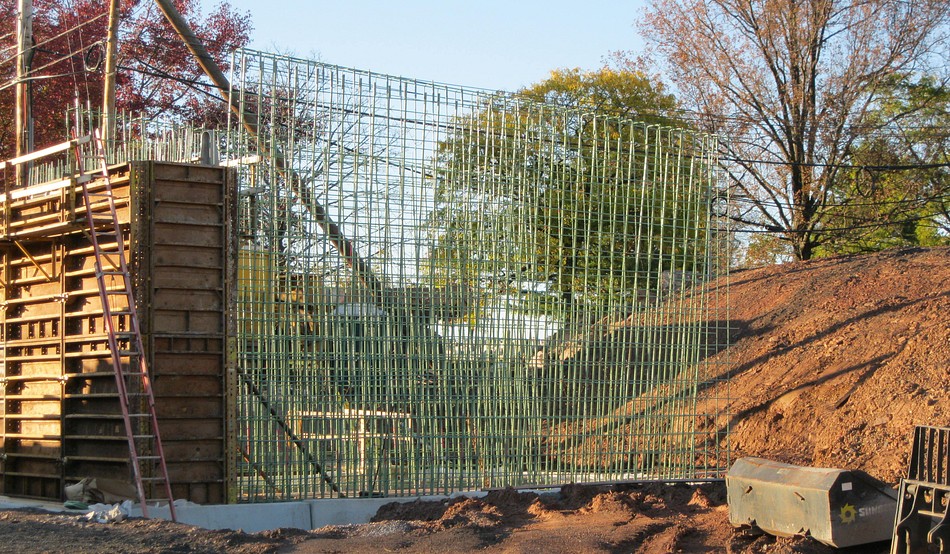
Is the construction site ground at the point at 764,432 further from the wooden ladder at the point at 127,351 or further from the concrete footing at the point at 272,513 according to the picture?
the wooden ladder at the point at 127,351

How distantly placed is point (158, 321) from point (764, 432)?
9.16 m

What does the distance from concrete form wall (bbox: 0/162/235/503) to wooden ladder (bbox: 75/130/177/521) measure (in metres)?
0.19

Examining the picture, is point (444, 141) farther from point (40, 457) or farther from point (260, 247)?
point (40, 457)

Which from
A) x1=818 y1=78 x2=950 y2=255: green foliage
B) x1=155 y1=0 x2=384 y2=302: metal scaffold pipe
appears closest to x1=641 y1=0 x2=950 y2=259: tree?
x1=818 y1=78 x2=950 y2=255: green foliage

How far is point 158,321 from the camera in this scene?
10352mm

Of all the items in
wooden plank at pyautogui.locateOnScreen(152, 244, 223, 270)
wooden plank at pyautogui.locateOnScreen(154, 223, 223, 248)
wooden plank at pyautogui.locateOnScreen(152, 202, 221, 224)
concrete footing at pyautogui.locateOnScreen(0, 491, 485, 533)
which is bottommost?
concrete footing at pyautogui.locateOnScreen(0, 491, 485, 533)

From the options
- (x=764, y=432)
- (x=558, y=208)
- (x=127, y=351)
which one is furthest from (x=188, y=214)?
(x=764, y=432)

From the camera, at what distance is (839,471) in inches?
323

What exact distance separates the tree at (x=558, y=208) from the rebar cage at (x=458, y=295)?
30 mm

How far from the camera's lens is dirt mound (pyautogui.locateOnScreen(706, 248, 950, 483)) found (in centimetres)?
1291

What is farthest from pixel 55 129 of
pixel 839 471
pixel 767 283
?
pixel 839 471

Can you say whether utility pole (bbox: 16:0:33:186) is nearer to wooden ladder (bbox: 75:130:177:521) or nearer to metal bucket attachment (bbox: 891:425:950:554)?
wooden ladder (bbox: 75:130:177:521)

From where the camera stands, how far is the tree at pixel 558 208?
11.7 meters

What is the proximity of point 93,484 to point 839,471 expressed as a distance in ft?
25.7
